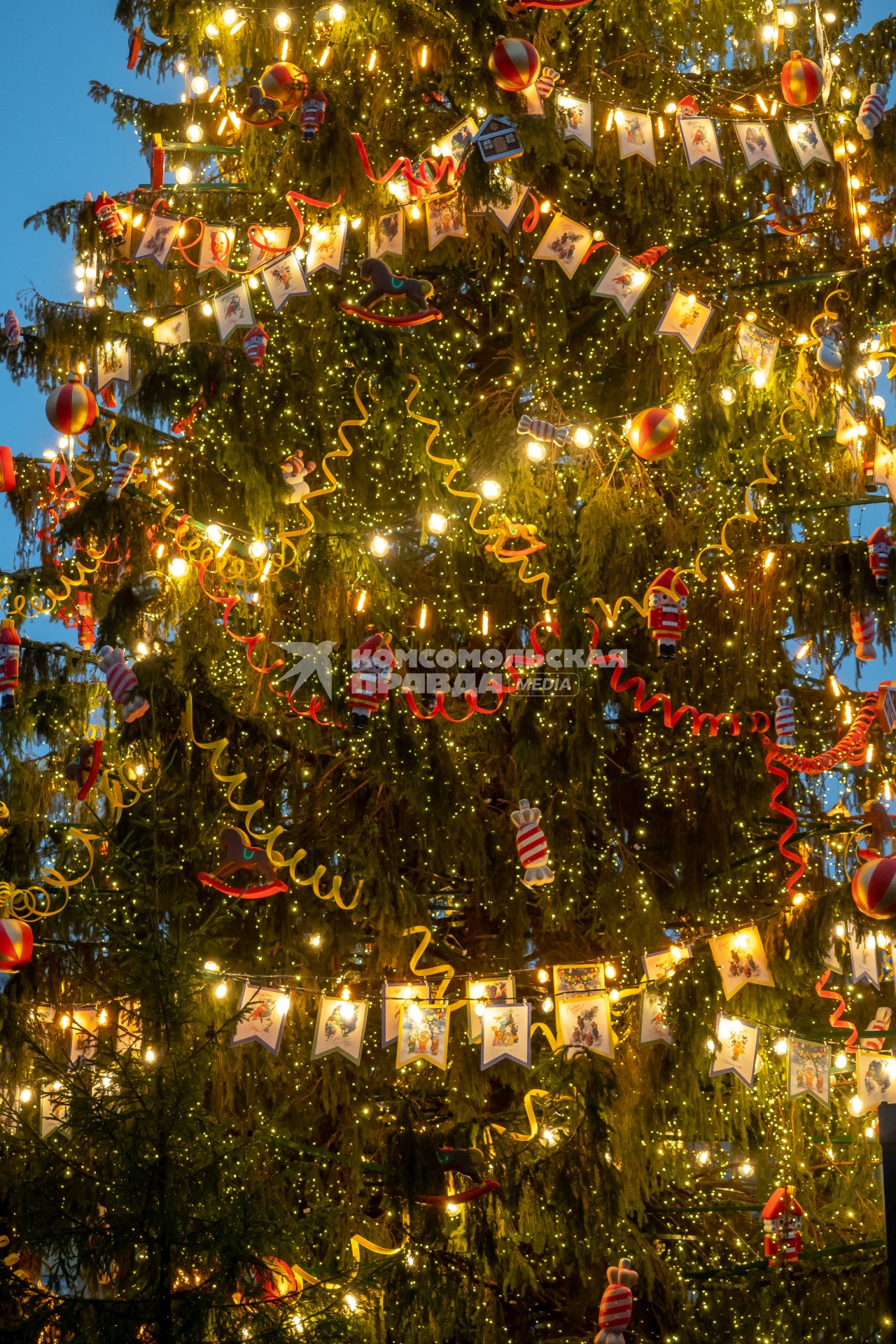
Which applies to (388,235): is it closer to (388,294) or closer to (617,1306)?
(388,294)

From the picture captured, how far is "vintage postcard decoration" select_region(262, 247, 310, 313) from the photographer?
22.7 feet

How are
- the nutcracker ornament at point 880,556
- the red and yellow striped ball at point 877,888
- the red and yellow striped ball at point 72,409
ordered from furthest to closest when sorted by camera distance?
the red and yellow striped ball at point 72,409
the nutcracker ornament at point 880,556
the red and yellow striped ball at point 877,888

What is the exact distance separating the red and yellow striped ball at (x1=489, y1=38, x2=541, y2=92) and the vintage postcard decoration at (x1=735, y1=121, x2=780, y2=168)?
1.19 metres

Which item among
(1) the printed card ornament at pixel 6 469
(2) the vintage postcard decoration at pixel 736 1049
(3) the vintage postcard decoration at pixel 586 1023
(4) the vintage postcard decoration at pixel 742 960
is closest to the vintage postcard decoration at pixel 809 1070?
(2) the vintage postcard decoration at pixel 736 1049

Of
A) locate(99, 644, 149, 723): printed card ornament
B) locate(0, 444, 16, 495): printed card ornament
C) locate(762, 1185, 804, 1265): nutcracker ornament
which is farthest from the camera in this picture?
locate(0, 444, 16, 495): printed card ornament

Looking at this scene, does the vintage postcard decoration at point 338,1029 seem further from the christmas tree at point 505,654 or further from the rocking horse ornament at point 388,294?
the rocking horse ornament at point 388,294

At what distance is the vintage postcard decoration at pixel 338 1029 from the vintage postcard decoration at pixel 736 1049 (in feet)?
4.93

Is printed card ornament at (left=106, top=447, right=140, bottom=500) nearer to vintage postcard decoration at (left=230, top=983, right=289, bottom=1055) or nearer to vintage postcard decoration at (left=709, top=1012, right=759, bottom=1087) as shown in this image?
vintage postcard decoration at (left=230, top=983, right=289, bottom=1055)

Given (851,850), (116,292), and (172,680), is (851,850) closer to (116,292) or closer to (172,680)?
(172,680)

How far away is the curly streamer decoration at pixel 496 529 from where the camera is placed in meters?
Answer: 6.73

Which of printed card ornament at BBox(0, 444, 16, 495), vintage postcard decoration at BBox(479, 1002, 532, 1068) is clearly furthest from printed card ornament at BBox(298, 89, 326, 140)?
vintage postcard decoration at BBox(479, 1002, 532, 1068)

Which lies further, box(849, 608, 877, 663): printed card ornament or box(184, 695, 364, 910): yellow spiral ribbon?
box(849, 608, 877, 663): printed card ornament

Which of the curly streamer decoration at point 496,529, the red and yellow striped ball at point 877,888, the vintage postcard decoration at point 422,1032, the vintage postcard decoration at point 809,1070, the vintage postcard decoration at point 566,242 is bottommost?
the vintage postcard decoration at point 809,1070

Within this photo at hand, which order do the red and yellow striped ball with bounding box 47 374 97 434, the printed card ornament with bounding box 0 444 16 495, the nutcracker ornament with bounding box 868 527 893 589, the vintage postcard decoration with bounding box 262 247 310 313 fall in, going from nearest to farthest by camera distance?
the nutcracker ornament with bounding box 868 527 893 589 < the vintage postcard decoration with bounding box 262 247 310 313 < the red and yellow striped ball with bounding box 47 374 97 434 < the printed card ornament with bounding box 0 444 16 495
